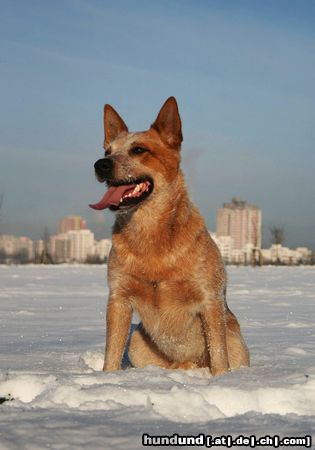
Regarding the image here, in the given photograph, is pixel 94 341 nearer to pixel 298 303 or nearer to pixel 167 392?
pixel 167 392

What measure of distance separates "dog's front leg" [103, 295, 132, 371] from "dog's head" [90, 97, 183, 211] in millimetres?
752

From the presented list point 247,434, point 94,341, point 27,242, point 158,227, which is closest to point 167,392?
point 247,434

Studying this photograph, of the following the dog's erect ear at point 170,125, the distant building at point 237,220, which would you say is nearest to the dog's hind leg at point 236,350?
the dog's erect ear at point 170,125

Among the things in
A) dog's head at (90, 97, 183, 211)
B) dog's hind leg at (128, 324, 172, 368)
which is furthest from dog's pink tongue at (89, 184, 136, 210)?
dog's hind leg at (128, 324, 172, 368)

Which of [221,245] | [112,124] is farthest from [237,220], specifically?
[112,124]

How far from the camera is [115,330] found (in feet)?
15.2

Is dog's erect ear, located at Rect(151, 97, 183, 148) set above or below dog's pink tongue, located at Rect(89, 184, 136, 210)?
above

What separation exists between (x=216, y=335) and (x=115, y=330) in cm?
79

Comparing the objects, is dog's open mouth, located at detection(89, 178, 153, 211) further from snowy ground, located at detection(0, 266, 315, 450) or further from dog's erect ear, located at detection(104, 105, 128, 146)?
snowy ground, located at detection(0, 266, 315, 450)

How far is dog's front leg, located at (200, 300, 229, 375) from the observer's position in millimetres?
4469

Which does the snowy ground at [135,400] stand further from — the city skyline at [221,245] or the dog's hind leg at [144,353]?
the city skyline at [221,245]

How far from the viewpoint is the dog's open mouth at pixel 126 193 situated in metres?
4.48

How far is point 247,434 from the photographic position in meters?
2.46

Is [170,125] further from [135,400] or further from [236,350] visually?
[135,400]
